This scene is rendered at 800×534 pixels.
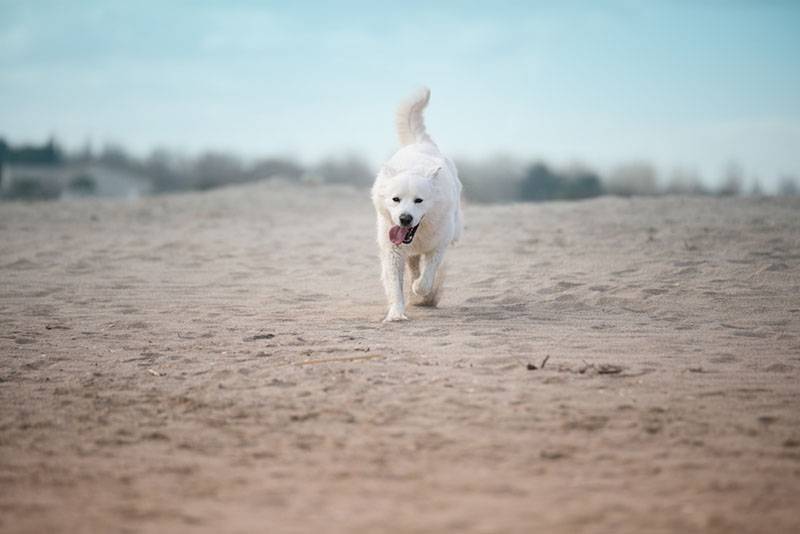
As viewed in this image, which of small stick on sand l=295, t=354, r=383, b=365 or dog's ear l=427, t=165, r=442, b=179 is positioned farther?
dog's ear l=427, t=165, r=442, b=179

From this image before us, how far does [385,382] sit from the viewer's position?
17.2 feet

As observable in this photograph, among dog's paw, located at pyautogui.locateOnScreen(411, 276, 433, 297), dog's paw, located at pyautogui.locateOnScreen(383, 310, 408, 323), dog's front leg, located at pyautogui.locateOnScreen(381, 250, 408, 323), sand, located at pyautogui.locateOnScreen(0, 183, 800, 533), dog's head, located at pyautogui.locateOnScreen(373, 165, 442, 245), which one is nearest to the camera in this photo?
sand, located at pyautogui.locateOnScreen(0, 183, 800, 533)

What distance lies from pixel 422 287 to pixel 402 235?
599 millimetres

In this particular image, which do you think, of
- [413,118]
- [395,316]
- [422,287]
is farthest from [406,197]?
[413,118]

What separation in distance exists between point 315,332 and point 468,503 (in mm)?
3787

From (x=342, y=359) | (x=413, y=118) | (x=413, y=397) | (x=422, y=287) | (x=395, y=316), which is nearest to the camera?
(x=413, y=397)

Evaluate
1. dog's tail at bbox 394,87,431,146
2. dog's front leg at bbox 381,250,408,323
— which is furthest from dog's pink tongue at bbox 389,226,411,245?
dog's tail at bbox 394,87,431,146

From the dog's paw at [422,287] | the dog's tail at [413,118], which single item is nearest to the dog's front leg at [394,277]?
the dog's paw at [422,287]

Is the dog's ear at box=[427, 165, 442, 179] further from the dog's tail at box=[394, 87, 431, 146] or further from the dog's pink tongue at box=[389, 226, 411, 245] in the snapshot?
the dog's tail at box=[394, 87, 431, 146]

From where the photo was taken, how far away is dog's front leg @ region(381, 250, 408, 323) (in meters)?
7.85

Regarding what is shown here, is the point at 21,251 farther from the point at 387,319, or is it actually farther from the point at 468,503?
the point at 468,503

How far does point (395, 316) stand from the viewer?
24.9ft

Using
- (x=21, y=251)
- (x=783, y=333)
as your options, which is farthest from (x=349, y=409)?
(x=21, y=251)

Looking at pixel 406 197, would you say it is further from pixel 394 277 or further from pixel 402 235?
pixel 394 277
